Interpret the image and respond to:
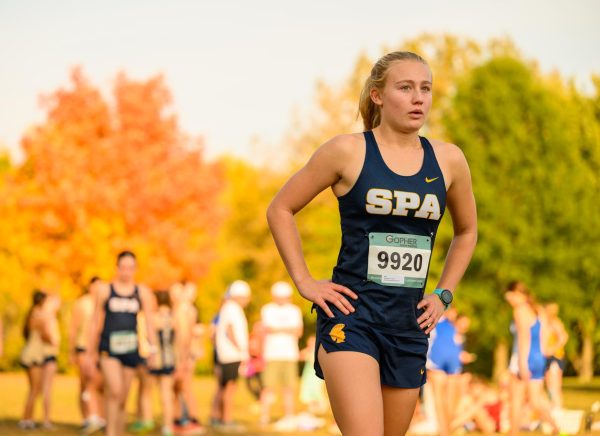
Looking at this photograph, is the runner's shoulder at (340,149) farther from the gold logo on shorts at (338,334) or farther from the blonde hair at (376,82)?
the gold logo on shorts at (338,334)

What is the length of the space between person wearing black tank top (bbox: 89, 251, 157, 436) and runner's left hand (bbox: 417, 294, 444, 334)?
722 cm

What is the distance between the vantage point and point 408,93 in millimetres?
5059

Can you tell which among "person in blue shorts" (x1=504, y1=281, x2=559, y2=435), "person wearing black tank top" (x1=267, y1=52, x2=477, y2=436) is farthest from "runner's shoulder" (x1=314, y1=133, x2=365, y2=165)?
"person in blue shorts" (x1=504, y1=281, x2=559, y2=435)

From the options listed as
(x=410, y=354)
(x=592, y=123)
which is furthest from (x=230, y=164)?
(x=410, y=354)

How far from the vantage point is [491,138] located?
4081 cm

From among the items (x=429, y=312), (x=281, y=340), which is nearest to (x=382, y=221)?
(x=429, y=312)

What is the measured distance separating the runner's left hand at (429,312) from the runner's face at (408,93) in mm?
802

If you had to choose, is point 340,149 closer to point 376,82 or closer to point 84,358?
point 376,82

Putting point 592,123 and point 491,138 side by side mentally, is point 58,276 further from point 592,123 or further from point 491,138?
point 592,123

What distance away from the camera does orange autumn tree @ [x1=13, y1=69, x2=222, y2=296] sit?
47.7 m

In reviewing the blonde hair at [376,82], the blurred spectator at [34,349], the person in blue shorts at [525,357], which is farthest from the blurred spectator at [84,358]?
the blonde hair at [376,82]

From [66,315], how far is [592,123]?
21.7m

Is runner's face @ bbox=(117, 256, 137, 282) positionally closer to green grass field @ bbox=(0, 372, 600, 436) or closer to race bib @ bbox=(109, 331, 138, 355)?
race bib @ bbox=(109, 331, 138, 355)

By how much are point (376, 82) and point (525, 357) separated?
9.14 meters
